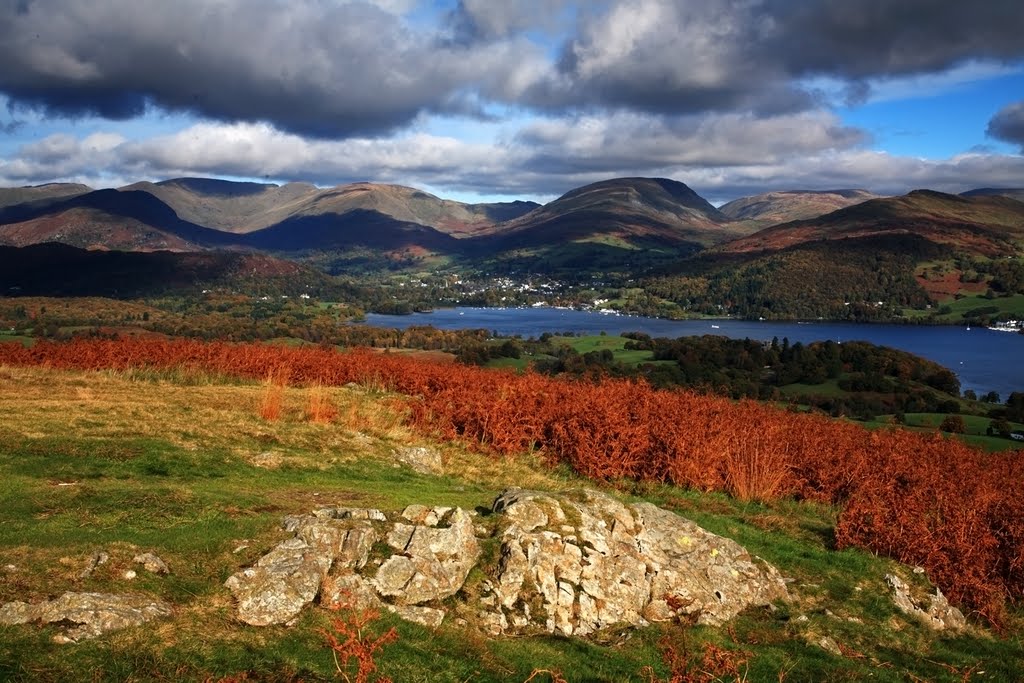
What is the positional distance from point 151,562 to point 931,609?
10.6 meters

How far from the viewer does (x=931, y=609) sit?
10.1 meters

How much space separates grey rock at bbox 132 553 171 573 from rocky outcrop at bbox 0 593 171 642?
A: 0.69 m

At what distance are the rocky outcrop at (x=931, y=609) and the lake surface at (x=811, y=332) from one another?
3099 inches

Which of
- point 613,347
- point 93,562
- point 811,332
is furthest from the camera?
point 811,332

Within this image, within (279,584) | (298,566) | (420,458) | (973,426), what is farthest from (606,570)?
(973,426)

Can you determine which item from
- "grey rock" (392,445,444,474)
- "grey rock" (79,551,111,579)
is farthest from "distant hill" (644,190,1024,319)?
"grey rock" (79,551,111,579)

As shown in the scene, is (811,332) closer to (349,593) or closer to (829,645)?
(829,645)

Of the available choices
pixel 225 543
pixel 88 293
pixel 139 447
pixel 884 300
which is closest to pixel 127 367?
pixel 139 447

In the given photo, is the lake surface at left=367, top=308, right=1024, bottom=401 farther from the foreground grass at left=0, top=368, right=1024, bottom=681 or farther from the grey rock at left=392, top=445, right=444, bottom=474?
the grey rock at left=392, top=445, right=444, bottom=474

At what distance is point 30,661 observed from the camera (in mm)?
5059

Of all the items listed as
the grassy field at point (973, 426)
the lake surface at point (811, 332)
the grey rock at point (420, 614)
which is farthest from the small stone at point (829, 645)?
the lake surface at point (811, 332)

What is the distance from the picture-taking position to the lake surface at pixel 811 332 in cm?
9488

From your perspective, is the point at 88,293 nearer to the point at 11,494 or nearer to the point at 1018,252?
the point at 11,494

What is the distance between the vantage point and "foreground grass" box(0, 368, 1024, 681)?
19.2 ft
